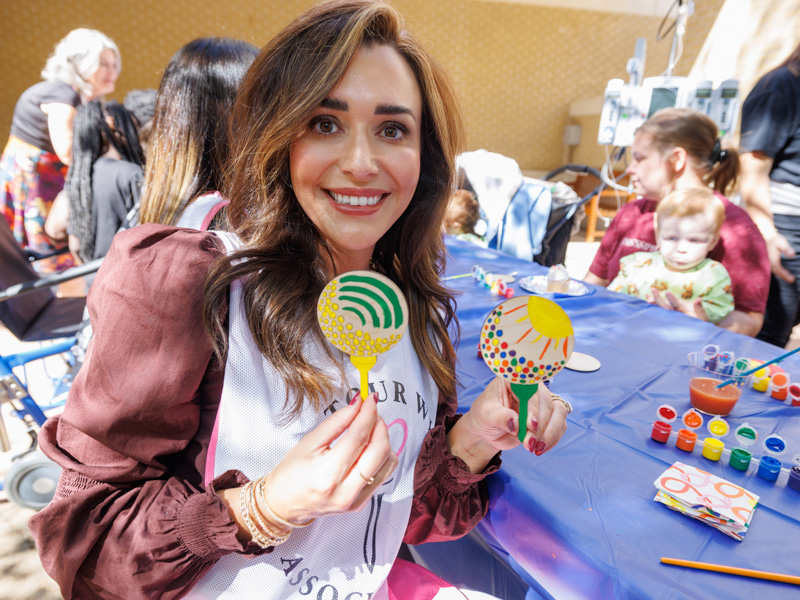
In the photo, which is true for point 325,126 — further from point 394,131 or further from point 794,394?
point 794,394

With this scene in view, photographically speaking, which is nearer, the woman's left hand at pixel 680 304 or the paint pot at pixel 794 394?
the paint pot at pixel 794 394

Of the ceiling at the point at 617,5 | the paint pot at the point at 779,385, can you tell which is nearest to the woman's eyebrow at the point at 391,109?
the paint pot at the point at 779,385

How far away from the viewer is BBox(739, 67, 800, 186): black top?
2303 mm

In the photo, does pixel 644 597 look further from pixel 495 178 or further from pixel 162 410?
pixel 495 178

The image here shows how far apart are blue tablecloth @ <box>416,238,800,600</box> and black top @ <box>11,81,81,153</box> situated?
3164mm

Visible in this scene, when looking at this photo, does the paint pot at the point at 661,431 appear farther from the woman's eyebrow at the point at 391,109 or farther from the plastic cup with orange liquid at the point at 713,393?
the woman's eyebrow at the point at 391,109

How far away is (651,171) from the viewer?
253 centimetres

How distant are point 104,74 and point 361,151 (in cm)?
341

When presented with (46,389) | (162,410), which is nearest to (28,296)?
(46,389)

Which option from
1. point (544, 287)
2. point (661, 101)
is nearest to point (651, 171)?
point (544, 287)

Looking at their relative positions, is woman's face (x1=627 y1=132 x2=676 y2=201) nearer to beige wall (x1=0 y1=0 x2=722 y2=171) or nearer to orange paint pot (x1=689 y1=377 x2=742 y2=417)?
orange paint pot (x1=689 y1=377 x2=742 y2=417)

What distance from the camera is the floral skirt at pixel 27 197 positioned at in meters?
2.98

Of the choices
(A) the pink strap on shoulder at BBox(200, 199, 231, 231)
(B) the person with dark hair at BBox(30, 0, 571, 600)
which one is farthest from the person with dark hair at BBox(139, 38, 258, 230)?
(B) the person with dark hair at BBox(30, 0, 571, 600)

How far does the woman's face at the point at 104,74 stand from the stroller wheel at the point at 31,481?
8.46 feet
